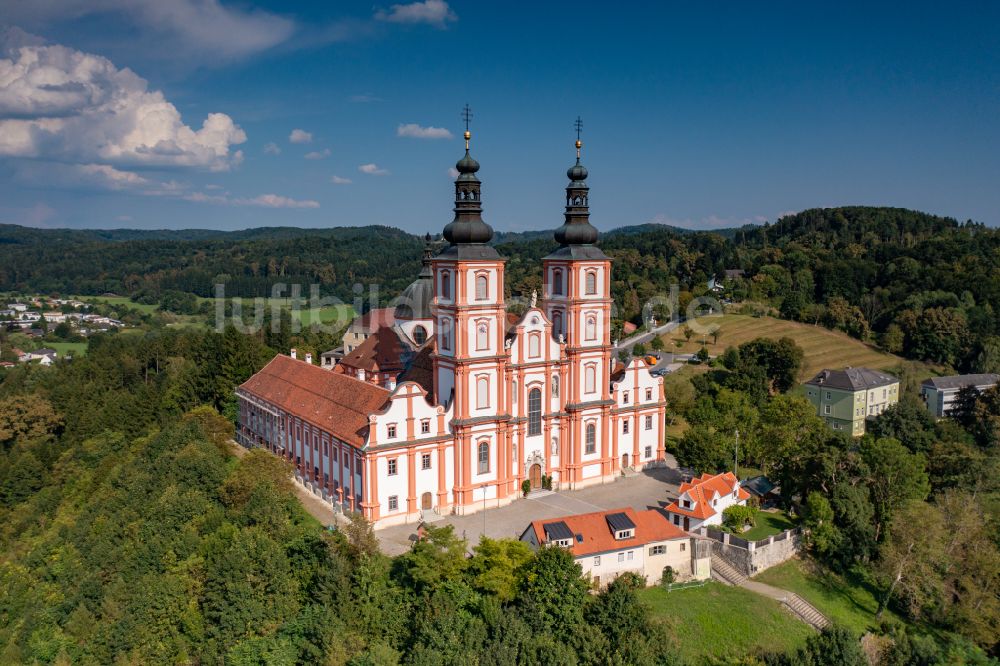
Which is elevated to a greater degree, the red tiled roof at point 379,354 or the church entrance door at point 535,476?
the red tiled roof at point 379,354

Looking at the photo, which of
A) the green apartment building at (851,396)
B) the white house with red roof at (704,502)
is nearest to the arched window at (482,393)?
the white house with red roof at (704,502)

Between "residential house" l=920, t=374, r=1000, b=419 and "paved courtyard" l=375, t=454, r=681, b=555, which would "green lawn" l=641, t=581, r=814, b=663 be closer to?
"paved courtyard" l=375, t=454, r=681, b=555

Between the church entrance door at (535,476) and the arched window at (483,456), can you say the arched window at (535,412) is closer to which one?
the church entrance door at (535,476)

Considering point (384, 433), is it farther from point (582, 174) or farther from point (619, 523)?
point (582, 174)

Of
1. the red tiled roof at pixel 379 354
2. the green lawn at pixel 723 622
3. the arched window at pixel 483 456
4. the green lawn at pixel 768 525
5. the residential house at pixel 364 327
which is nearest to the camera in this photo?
the green lawn at pixel 723 622

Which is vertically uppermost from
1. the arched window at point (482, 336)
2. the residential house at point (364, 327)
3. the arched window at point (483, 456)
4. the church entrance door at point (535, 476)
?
the arched window at point (482, 336)

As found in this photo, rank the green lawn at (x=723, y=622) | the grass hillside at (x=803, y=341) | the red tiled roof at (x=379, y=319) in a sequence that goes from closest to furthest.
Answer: the green lawn at (x=723, y=622) → the red tiled roof at (x=379, y=319) → the grass hillside at (x=803, y=341)

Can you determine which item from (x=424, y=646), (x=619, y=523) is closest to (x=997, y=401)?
(x=619, y=523)
